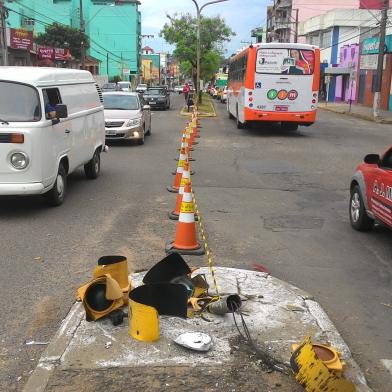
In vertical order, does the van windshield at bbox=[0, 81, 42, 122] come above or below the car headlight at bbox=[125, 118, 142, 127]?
above

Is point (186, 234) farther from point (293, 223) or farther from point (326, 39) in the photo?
point (326, 39)

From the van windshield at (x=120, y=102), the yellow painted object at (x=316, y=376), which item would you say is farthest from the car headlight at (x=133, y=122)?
the yellow painted object at (x=316, y=376)

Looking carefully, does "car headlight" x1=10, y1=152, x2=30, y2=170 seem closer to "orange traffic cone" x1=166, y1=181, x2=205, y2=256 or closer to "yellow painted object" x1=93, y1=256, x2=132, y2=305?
"orange traffic cone" x1=166, y1=181, x2=205, y2=256

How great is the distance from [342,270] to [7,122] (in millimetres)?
4715

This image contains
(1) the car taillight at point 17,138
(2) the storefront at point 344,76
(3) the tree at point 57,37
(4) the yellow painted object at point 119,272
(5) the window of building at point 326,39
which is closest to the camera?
(4) the yellow painted object at point 119,272

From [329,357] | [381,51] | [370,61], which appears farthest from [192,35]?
[329,357]

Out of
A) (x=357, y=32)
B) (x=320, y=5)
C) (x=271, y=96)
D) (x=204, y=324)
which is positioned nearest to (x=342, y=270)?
(x=204, y=324)

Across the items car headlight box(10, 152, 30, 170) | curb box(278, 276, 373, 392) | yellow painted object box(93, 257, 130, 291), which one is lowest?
curb box(278, 276, 373, 392)

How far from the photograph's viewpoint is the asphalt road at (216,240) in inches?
175

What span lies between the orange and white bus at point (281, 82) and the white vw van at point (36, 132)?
469 inches

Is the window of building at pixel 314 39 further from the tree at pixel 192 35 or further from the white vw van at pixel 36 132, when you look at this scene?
the white vw van at pixel 36 132

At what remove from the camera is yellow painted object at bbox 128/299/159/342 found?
3859 mm

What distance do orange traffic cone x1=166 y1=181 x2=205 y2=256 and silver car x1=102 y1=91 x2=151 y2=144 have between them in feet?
34.6

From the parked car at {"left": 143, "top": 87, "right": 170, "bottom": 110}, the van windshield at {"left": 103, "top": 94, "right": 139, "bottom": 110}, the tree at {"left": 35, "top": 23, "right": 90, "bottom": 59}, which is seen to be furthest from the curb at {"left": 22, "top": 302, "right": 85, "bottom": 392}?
the tree at {"left": 35, "top": 23, "right": 90, "bottom": 59}
